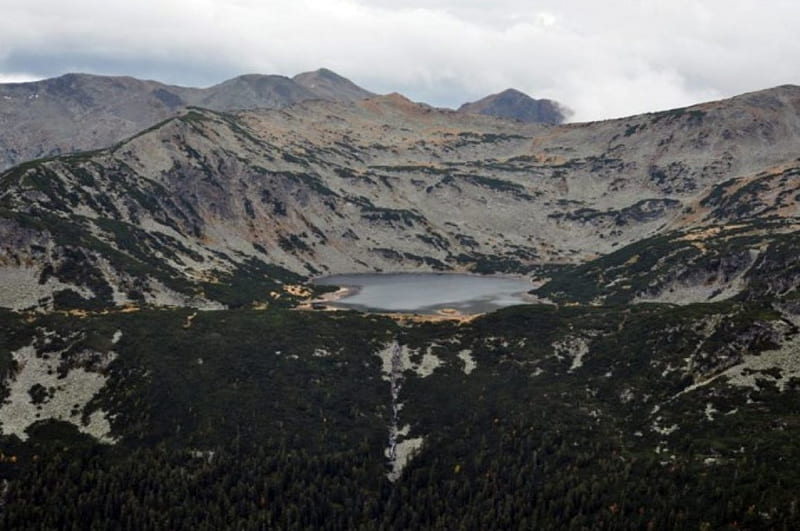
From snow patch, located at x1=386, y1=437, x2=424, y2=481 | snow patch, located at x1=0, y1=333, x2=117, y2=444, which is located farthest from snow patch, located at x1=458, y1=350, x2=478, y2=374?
snow patch, located at x1=0, y1=333, x2=117, y2=444

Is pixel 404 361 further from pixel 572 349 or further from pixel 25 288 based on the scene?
pixel 25 288

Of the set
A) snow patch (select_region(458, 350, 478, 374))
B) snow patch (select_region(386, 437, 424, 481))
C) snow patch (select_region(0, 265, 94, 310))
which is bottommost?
snow patch (select_region(386, 437, 424, 481))

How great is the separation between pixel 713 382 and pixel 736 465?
A: 21352 mm

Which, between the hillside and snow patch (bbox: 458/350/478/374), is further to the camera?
snow patch (bbox: 458/350/478/374)

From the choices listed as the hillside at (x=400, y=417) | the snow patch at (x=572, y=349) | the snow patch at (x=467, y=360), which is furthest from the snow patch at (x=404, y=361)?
the snow patch at (x=572, y=349)

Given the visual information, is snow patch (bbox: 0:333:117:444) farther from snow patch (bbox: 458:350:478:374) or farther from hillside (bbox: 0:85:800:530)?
snow patch (bbox: 458:350:478:374)

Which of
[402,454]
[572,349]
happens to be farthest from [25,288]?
[572,349]

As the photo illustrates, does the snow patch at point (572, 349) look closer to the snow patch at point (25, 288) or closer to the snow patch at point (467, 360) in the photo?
the snow patch at point (467, 360)

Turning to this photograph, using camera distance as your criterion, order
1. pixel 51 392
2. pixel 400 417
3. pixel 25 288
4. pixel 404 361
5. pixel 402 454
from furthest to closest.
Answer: pixel 25 288 < pixel 404 361 < pixel 400 417 < pixel 51 392 < pixel 402 454

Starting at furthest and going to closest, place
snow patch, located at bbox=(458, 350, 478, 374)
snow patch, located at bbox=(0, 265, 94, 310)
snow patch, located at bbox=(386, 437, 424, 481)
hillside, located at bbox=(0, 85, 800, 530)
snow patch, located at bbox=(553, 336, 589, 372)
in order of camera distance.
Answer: snow patch, located at bbox=(0, 265, 94, 310)
snow patch, located at bbox=(458, 350, 478, 374)
snow patch, located at bbox=(553, 336, 589, 372)
snow patch, located at bbox=(386, 437, 424, 481)
hillside, located at bbox=(0, 85, 800, 530)

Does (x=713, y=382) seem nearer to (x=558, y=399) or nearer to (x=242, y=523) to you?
(x=558, y=399)

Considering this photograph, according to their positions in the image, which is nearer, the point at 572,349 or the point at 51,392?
the point at 51,392

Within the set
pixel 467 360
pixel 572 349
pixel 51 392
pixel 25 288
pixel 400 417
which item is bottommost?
pixel 400 417

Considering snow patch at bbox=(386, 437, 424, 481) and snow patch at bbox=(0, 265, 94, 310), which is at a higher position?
snow patch at bbox=(0, 265, 94, 310)
